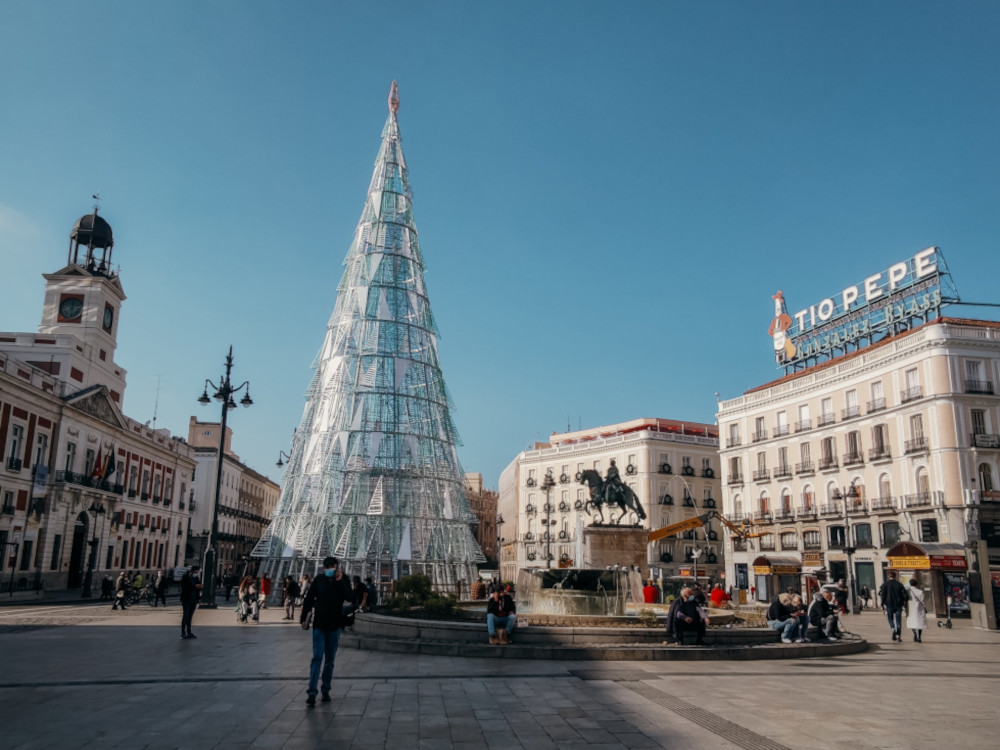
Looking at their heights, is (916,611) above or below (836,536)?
below

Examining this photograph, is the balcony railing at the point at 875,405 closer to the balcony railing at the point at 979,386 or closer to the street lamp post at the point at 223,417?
the balcony railing at the point at 979,386

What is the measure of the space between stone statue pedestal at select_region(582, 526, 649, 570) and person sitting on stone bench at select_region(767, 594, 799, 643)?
1286 centimetres

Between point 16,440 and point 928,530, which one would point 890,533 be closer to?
point 928,530

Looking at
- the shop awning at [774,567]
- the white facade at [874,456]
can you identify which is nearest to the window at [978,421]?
the white facade at [874,456]

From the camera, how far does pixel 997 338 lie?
4278 cm

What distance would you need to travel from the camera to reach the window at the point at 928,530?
4081 cm

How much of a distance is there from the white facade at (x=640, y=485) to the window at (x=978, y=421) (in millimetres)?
24963

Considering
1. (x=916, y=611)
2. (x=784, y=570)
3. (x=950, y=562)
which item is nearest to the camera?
(x=916, y=611)

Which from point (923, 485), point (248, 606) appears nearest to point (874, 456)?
point (923, 485)

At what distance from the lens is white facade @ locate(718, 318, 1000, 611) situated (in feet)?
134

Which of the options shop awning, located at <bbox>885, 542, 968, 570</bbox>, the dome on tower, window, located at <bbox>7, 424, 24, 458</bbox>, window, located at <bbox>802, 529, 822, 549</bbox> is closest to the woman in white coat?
shop awning, located at <bbox>885, 542, 968, 570</bbox>

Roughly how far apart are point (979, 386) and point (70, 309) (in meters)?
61.6

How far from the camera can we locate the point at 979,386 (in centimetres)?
4203

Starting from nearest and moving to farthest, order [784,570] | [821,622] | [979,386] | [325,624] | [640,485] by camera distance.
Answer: [325,624]
[821,622]
[979,386]
[784,570]
[640,485]
